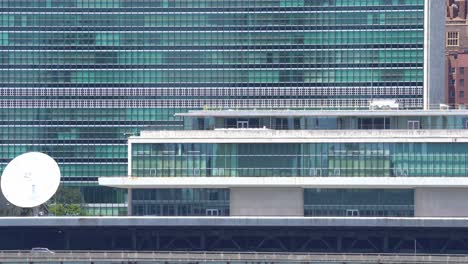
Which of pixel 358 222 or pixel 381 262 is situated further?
pixel 358 222

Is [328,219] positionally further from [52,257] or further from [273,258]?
[52,257]

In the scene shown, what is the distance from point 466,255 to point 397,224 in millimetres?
7303

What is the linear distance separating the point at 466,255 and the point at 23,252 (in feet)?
131

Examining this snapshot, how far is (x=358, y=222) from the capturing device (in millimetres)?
198125

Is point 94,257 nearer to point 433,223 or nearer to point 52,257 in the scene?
point 52,257

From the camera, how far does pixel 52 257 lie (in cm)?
19050

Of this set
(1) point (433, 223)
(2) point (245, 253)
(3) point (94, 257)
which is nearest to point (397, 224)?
(1) point (433, 223)

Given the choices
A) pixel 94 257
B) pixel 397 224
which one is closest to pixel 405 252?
pixel 397 224

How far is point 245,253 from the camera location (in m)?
191

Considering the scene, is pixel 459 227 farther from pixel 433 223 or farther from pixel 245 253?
pixel 245 253

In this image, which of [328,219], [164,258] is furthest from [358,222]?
[164,258]

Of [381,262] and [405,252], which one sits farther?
[405,252]

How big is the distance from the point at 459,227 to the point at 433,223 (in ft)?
7.91

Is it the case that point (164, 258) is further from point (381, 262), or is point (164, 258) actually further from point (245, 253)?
point (381, 262)
